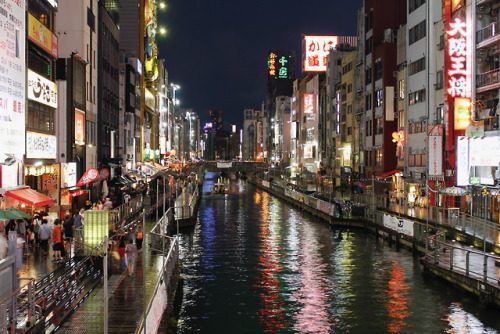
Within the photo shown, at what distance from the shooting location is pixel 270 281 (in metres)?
32.2

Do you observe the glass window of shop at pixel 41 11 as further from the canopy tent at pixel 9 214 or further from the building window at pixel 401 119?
the building window at pixel 401 119

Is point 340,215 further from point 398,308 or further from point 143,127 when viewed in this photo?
point 143,127

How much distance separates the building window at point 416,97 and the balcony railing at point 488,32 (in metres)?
15.3

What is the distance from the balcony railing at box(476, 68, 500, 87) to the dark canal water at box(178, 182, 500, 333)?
14.5 m

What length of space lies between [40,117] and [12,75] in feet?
32.9

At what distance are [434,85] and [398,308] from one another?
121ft

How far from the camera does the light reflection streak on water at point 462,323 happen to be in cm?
2259

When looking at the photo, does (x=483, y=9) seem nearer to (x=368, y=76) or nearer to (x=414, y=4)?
(x=414, y=4)

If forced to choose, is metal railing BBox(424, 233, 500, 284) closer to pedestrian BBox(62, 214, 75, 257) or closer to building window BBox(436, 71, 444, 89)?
A: pedestrian BBox(62, 214, 75, 257)

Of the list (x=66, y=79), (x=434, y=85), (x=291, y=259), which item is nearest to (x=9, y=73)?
(x=66, y=79)

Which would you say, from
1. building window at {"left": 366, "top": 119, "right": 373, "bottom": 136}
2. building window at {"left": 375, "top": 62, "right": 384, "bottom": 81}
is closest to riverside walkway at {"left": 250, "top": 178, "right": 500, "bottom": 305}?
building window at {"left": 366, "top": 119, "right": 373, "bottom": 136}

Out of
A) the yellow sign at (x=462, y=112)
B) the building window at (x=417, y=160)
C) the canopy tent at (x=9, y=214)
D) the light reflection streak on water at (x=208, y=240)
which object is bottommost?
the light reflection streak on water at (x=208, y=240)

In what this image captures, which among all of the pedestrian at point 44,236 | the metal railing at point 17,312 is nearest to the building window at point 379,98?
the pedestrian at point 44,236

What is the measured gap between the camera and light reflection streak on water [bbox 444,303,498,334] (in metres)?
22.6
